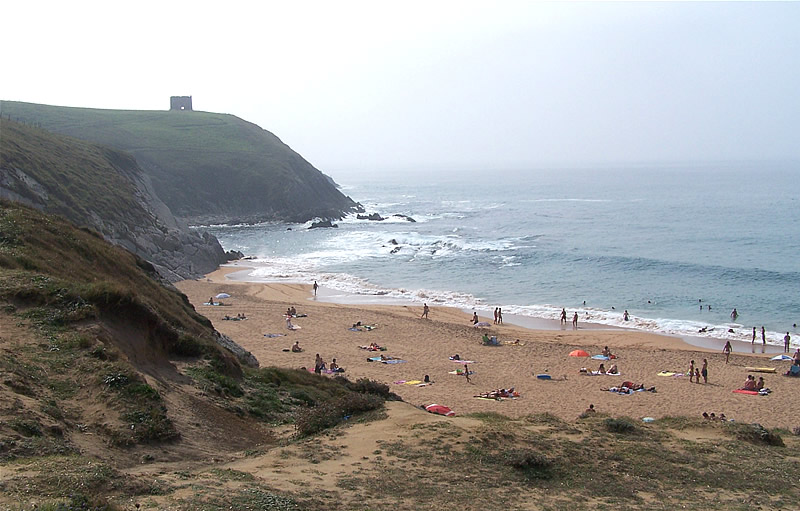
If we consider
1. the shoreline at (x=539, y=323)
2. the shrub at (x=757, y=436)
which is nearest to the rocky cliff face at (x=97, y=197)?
the shoreline at (x=539, y=323)

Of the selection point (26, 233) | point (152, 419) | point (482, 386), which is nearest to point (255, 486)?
point (152, 419)

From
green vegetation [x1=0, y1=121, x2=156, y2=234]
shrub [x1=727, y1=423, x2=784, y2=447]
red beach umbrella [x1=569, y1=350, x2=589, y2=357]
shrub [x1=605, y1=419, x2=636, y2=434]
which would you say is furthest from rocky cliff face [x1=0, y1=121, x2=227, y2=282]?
shrub [x1=727, y1=423, x2=784, y2=447]

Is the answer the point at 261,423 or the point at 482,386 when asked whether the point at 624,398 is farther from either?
the point at 261,423

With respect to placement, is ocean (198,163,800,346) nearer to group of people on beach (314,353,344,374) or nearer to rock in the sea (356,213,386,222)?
rock in the sea (356,213,386,222)

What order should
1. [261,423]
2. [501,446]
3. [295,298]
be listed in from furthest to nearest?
[295,298], [261,423], [501,446]

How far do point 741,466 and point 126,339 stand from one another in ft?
41.5

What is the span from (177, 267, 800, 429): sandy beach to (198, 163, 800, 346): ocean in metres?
4.09

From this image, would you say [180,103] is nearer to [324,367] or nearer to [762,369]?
[324,367]

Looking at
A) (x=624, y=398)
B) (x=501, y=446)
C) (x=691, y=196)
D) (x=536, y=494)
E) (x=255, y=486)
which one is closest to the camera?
(x=255, y=486)

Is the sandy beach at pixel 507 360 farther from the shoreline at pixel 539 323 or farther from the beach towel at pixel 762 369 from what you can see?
the shoreline at pixel 539 323

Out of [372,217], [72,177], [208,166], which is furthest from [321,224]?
[72,177]

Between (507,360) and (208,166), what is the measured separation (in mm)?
75087

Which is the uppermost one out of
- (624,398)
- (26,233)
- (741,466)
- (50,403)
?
(26,233)

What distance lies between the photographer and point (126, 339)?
13633 mm
